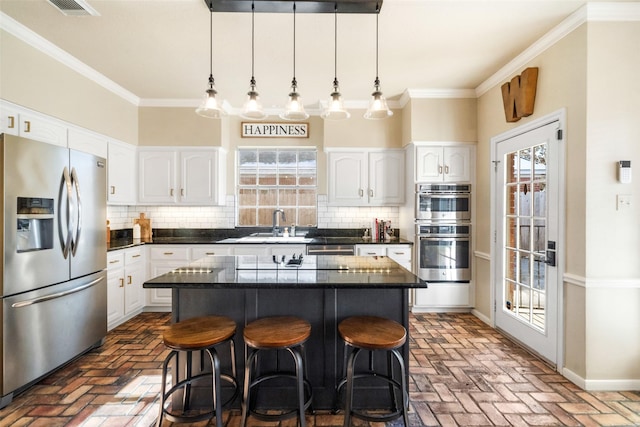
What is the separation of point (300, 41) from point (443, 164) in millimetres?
2337

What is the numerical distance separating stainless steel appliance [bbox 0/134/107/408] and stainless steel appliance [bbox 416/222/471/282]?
359cm

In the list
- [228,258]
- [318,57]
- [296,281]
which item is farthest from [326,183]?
[296,281]

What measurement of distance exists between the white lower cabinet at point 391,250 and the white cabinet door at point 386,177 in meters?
0.68

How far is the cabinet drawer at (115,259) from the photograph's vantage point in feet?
11.1

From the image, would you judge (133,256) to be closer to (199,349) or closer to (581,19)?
(199,349)

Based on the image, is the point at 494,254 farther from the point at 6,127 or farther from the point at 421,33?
the point at 6,127

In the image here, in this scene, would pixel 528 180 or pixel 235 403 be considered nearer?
pixel 235 403

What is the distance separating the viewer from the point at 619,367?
2.36 m

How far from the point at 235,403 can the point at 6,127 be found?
Answer: 9.31 feet

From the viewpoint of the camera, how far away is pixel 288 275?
2062mm

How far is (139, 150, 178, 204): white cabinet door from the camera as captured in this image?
438 centimetres

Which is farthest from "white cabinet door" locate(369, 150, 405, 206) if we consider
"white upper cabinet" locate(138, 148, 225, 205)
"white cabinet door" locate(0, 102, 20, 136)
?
"white cabinet door" locate(0, 102, 20, 136)

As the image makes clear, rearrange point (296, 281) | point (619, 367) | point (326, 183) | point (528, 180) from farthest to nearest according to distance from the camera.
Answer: point (326, 183) < point (528, 180) < point (619, 367) < point (296, 281)

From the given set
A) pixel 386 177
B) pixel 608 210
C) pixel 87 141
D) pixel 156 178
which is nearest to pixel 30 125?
pixel 87 141
